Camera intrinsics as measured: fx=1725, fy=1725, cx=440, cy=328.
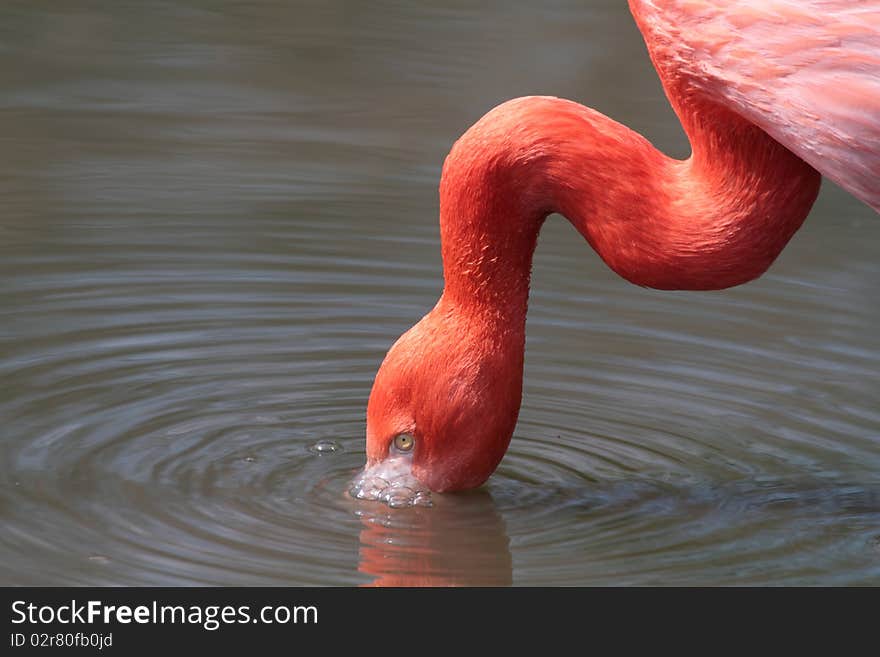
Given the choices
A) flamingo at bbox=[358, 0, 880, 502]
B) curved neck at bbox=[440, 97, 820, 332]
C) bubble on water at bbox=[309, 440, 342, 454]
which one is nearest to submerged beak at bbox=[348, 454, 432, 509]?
flamingo at bbox=[358, 0, 880, 502]

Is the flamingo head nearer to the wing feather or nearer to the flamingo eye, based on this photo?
the flamingo eye

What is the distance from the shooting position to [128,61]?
31.2 ft

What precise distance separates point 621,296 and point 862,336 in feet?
3.14

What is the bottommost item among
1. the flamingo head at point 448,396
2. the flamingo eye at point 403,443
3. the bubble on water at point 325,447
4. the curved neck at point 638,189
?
the bubble on water at point 325,447

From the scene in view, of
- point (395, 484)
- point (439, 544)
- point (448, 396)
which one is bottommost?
point (439, 544)

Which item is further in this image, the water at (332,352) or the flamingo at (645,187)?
the water at (332,352)

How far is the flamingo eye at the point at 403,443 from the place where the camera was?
190 inches

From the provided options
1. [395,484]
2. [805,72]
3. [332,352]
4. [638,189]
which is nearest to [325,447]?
[395,484]

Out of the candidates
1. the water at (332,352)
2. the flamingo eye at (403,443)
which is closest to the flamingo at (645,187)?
the flamingo eye at (403,443)

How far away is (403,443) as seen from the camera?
4.85m

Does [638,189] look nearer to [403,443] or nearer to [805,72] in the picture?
[805,72]

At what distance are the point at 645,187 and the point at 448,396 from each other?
781mm

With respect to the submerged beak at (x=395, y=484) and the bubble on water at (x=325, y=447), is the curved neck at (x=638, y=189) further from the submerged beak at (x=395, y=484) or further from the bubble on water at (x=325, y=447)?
the bubble on water at (x=325, y=447)

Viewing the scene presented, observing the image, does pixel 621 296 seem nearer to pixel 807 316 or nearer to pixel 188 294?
pixel 807 316
